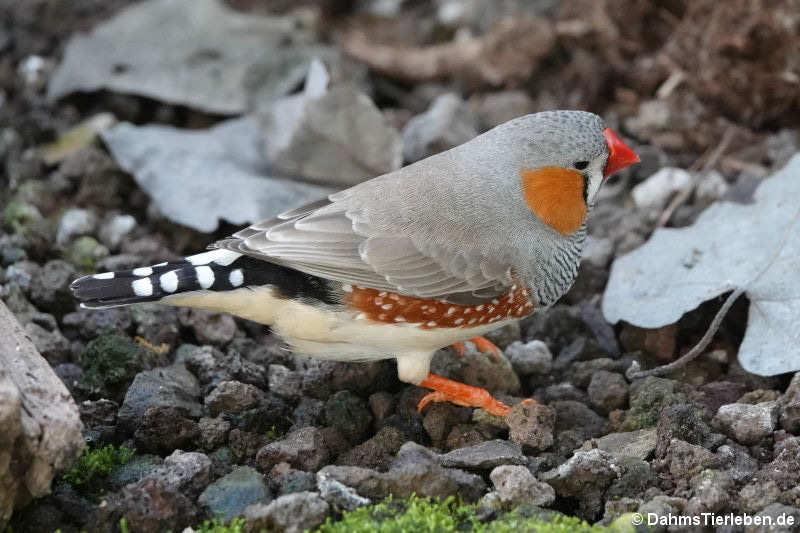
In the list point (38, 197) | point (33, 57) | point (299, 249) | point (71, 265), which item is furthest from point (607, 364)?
point (33, 57)

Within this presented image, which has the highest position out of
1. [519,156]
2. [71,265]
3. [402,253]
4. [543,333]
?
[519,156]

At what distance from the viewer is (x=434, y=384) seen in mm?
3750

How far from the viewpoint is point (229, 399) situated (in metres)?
3.58

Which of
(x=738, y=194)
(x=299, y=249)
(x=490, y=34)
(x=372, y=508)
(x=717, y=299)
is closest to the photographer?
(x=372, y=508)

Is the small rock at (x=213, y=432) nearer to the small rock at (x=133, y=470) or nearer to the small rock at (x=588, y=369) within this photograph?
the small rock at (x=133, y=470)

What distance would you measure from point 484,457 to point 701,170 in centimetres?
252

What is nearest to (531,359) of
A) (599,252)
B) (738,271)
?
(599,252)

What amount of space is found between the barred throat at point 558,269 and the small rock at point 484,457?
0.64m

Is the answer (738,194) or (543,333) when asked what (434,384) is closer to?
(543,333)

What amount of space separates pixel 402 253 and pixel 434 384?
0.53 meters

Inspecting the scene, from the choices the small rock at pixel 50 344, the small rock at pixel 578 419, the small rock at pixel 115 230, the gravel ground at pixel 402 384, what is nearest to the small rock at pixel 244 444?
the gravel ground at pixel 402 384

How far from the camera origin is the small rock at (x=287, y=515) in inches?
111

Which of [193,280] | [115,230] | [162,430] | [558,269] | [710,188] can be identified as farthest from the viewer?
[710,188]

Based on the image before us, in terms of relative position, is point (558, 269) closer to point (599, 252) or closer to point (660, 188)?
point (599, 252)
